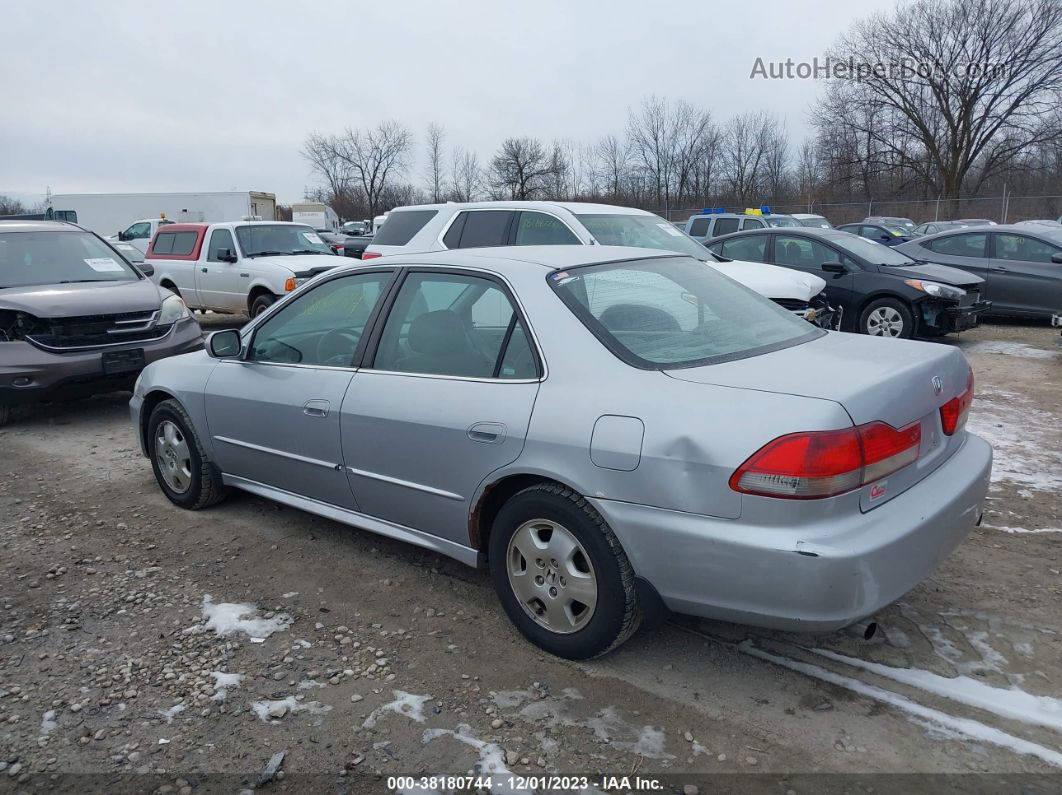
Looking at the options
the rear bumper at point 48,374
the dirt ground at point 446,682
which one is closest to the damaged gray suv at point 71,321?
the rear bumper at point 48,374

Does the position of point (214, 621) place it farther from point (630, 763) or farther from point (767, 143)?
point (767, 143)

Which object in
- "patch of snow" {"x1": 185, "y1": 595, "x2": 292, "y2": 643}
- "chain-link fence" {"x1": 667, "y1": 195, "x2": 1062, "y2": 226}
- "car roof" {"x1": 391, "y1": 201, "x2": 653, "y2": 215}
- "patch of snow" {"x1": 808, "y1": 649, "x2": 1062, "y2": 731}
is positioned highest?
"chain-link fence" {"x1": 667, "y1": 195, "x2": 1062, "y2": 226}

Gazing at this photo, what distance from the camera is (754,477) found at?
2619 mm

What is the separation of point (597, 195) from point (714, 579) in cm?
4741

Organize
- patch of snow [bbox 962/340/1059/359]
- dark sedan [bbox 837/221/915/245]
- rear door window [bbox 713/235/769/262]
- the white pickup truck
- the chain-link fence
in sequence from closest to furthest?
patch of snow [bbox 962/340/1059/359] → rear door window [bbox 713/235/769/262] → the white pickup truck → dark sedan [bbox 837/221/915/245] → the chain-link fence

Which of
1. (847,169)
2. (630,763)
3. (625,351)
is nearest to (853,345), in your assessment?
(625,351)

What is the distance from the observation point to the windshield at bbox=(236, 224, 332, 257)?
12.6m

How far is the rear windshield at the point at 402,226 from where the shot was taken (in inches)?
365

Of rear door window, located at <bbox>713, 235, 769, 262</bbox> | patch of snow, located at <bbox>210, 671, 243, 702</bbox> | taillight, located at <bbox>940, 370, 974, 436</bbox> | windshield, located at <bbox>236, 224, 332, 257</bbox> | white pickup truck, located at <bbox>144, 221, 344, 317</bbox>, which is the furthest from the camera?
windshield, located at <bbox>236, 224, 332, 257</bbox>

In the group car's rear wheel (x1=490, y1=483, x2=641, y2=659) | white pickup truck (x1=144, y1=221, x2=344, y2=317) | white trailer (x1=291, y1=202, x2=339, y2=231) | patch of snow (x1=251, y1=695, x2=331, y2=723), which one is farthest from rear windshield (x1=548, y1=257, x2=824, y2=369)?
white trailer (x1=291, y1=202, x2=339, y2=231)

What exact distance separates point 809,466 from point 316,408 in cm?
237

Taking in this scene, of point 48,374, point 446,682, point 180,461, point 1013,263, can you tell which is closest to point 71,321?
point 48,374

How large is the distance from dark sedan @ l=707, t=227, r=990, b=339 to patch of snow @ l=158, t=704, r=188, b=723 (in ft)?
30.1

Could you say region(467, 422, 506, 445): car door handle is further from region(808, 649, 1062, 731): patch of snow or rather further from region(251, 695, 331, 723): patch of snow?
region(808, 649, 1062, 731): patch of snow
